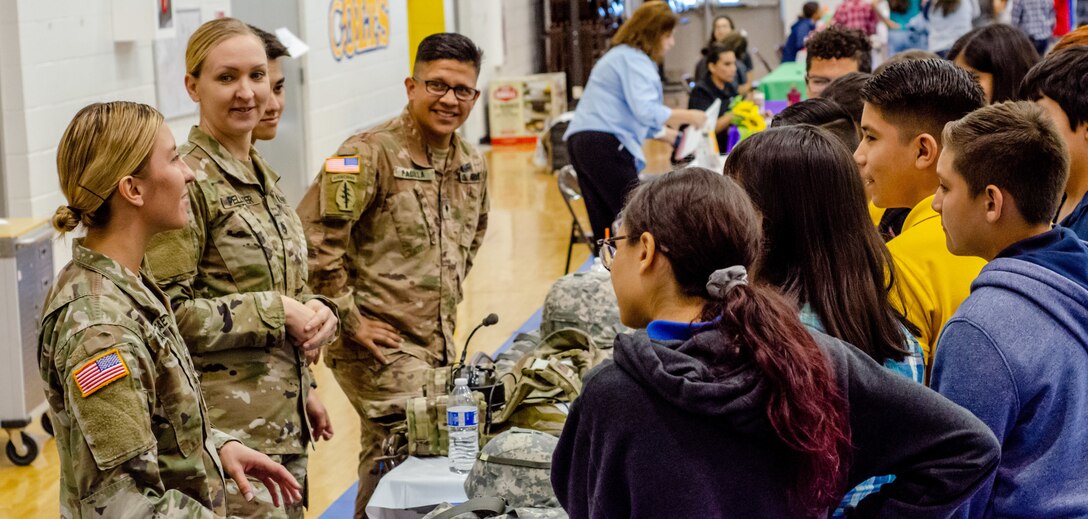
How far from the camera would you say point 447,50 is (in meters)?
3.70

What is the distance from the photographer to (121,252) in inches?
82.5

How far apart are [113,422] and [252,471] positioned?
21.6 inches

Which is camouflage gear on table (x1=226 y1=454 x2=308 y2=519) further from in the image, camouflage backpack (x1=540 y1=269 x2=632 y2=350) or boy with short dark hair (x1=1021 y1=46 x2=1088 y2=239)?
boy with short dark hair (x1=1021 y1=46 x2=1088 y2=239)

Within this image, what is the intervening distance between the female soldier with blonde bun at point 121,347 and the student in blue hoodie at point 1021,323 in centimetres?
128

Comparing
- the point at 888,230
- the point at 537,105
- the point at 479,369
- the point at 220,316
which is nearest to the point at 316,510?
the point at 479,369

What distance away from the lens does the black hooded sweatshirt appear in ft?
5.16

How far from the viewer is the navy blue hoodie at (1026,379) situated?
74.3 inches

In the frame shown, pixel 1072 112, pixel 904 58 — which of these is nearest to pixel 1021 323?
pixel 1072 112

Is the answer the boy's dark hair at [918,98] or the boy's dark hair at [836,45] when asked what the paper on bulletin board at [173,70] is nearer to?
the boy's dark hair at [836,45]

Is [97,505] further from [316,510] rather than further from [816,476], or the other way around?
[316,510]

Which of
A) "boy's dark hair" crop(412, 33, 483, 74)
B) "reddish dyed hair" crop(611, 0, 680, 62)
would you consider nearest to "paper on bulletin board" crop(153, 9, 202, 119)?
"reddish dyed hair" crop(611, 0, 680, 62)

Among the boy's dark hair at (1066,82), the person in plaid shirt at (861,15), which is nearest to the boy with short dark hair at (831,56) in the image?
the boy's dark hair at (1066,82)

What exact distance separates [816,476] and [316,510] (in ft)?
10.2

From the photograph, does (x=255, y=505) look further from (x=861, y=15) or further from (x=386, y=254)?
(x=861, y=15)
